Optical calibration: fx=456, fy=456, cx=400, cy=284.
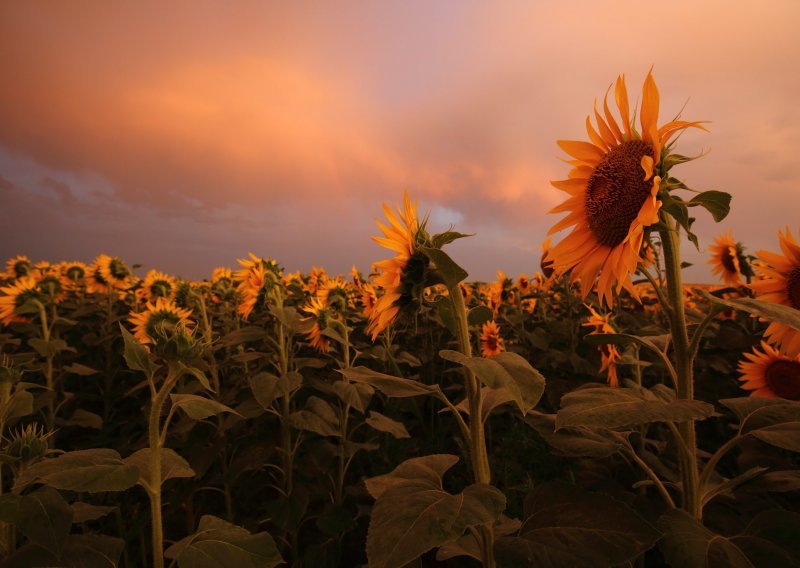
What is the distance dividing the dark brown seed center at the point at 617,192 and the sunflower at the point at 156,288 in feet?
15.2

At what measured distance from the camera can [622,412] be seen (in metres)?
1.09

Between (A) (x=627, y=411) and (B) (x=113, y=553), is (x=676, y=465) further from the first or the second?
(B) (x=113, y=553)

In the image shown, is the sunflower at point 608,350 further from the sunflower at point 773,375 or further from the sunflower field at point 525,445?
the sunflower at point 773,375

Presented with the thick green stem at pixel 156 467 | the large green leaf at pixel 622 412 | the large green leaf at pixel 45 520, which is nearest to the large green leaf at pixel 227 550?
the thick green stem at pixel 156 467

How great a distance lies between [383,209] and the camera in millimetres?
1652

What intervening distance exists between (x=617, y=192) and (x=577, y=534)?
1018 millimetres

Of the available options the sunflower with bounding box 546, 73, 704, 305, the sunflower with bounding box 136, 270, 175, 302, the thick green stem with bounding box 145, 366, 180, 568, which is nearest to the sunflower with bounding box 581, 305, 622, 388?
the sunflower with bounding box 546, 73, 704, 305

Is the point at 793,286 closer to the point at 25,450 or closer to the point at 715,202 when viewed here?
the point at 715,202

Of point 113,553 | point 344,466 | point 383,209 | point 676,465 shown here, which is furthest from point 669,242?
point 344,466

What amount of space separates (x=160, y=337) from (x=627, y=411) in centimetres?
135

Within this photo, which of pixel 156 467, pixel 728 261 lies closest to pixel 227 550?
pixel 156 467

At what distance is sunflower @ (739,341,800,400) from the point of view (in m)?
2.42

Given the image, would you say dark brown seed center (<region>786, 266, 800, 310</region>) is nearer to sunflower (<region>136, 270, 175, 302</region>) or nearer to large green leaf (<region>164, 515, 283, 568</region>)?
large green leaf (<region>164, 515, 283, 568</region>)

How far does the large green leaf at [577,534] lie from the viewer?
1018mm
